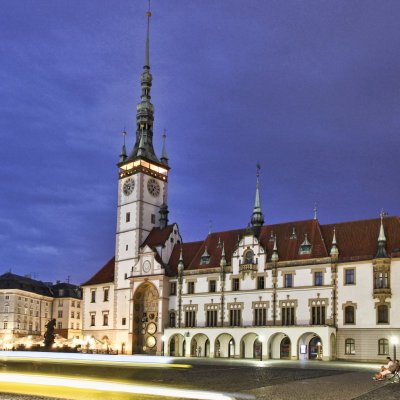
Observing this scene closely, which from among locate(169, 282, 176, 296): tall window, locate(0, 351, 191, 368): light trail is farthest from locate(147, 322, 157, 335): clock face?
locate(0, 351, 191, 368): light trail

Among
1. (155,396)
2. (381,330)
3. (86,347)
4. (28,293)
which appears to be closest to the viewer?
(155,396)

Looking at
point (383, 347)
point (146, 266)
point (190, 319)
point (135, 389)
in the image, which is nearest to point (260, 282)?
point (190, 319)

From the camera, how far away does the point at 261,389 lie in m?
25.8

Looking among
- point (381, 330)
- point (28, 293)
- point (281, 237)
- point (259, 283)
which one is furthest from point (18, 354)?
point (28, 293)

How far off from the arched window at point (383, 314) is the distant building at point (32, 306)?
198 ft

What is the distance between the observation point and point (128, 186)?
81.4 m

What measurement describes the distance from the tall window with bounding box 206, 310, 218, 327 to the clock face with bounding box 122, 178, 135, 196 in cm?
2122

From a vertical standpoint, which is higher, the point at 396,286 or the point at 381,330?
the point at 396,286

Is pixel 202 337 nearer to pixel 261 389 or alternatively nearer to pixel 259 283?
pixel 259 283

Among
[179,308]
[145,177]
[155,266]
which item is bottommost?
[179,308]

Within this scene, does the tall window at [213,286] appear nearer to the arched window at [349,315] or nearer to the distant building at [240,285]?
the distant building at [240,285]

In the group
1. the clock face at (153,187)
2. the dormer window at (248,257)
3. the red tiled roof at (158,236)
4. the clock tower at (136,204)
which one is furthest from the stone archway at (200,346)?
the clock face at (153,187)

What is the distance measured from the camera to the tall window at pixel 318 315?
197 ft

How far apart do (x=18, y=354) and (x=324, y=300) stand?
1254 inches
